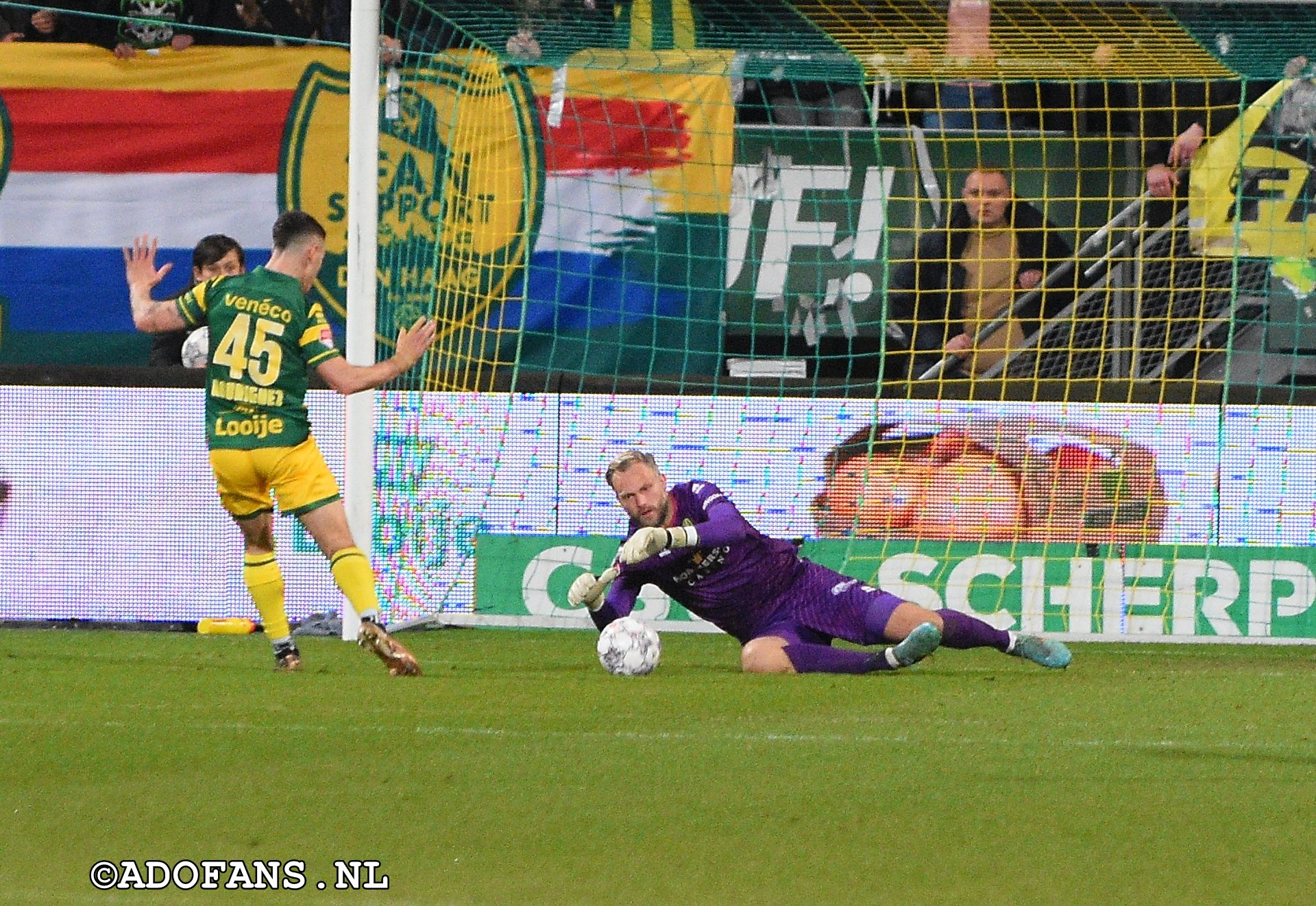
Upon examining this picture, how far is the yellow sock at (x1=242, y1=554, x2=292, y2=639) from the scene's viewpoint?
8156 mm

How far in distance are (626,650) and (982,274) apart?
14.0 feet

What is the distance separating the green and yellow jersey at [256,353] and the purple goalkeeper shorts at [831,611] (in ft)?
7.05

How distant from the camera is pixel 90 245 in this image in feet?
39.5

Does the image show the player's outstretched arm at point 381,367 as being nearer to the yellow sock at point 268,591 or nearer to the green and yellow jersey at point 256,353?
the green and yellow jersey at point 256,353

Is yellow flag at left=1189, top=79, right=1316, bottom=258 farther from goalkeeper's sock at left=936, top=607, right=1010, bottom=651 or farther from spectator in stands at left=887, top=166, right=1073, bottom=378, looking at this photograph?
goalkeeper's sock at left=936, top=607, right=1010, bottom=651

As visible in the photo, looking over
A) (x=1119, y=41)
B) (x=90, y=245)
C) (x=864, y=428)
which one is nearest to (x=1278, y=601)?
(x=864, y=428)

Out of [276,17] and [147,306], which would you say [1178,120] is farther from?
[147,306]

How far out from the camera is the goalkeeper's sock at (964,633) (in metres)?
8.29

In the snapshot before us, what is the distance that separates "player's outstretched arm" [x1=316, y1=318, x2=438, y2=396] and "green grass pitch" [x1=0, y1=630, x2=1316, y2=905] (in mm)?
1163

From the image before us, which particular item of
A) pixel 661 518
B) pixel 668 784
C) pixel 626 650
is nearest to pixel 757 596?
pixel 661 518

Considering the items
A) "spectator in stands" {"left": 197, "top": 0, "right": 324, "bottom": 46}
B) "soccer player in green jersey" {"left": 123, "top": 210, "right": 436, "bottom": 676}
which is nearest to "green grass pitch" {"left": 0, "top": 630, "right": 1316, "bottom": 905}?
"soccer player in green jersey" {"left": 123, "top": 210, "right": 436, "bottom": 676}

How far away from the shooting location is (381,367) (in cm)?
778

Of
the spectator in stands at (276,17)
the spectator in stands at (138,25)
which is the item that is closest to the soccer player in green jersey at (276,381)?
the spectator in stands at (138,25)

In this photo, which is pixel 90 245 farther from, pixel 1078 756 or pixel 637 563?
pixel 1078 756
